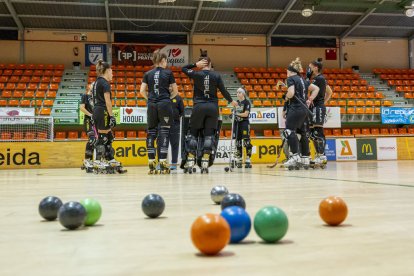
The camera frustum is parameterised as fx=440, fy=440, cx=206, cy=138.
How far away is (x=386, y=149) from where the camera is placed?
15570 millimetres

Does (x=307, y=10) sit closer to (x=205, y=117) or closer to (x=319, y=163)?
(x=319, y=163)

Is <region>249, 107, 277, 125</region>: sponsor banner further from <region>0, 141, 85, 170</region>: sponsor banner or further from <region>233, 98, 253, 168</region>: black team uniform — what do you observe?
<region>233, 98, 253, 168</region>: black team uniform

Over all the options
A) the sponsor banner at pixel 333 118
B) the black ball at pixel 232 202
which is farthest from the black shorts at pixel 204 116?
the sponsor banner at pixel 333 118

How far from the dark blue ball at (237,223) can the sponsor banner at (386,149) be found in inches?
594

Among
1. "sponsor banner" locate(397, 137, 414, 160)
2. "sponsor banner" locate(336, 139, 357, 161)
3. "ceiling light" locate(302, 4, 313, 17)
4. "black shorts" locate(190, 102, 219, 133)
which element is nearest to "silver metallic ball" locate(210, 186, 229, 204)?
"black shorts" locate(190, 102, 219, 133)

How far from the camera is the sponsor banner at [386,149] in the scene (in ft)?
50.9

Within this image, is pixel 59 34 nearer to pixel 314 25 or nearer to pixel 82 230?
pixel 314 25

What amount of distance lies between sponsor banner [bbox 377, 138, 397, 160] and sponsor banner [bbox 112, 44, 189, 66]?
10507 millimetres

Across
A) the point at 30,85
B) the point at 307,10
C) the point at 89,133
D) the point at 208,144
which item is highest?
the point at 307,10

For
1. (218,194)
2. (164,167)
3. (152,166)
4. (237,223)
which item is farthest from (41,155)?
(237,223)

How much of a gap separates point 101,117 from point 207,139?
1904 millimetres

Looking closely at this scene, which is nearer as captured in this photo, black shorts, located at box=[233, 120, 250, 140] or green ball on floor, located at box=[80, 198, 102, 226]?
green ball on floor, located at box=[80, 198, 102, 226]

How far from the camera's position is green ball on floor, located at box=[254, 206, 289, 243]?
1.60 m

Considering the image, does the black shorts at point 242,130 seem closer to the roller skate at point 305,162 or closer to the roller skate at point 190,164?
the roller skate at point 305,162
